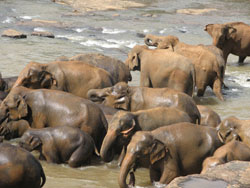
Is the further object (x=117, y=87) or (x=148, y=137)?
(x=117, y=87)

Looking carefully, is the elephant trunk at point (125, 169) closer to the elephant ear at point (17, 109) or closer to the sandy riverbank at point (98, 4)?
the elephant ear at point (17, 109)

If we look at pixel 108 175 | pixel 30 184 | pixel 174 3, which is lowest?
pixel 174 3

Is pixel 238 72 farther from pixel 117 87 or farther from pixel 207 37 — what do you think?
pixel 117 87

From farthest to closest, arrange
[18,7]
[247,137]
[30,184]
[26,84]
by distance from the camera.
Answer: [18,7]
[26,84]
[247,137]
[30,184]

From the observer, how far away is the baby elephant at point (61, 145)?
8086mm

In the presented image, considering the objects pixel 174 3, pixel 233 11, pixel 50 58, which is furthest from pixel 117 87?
pixel 174 3

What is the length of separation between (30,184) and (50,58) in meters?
10.1

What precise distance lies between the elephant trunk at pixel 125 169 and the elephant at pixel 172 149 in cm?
8

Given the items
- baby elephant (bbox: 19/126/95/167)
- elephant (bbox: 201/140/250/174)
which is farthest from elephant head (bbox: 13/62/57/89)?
elephant (bbox: 201/140/250/174)

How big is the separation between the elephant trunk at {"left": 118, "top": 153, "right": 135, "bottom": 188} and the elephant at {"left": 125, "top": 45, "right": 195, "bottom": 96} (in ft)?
16.8

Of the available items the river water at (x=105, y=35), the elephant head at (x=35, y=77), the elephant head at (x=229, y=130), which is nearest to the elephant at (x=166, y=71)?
the river water at (x=105, y=35)

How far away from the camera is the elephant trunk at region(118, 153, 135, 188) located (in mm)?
6775

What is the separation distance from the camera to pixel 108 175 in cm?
791

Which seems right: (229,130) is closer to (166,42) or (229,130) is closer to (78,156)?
(78,156)
